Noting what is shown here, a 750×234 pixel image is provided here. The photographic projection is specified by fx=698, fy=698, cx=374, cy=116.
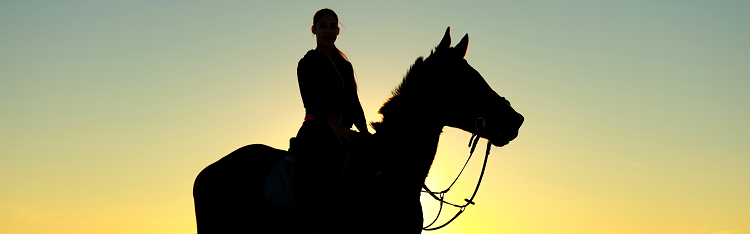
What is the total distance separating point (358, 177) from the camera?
752 centimetres

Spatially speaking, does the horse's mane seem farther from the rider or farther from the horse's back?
the horse's back

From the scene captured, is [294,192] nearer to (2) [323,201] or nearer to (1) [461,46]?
(2) [323,201]

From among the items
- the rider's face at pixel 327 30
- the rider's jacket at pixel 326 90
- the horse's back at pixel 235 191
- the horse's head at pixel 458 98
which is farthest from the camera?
the horse's back at pixel 235 191

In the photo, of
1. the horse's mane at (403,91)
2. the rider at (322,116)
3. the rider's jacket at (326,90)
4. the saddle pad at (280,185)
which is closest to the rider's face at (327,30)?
the rider at (322,116)

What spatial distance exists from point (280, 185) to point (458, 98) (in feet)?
7.61

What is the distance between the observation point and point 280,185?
8109 millimetres

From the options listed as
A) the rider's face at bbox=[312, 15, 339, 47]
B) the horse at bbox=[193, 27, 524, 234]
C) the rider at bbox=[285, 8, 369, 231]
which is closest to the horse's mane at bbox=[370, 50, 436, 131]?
the horse at bbox=[193, 27, 524, 234]

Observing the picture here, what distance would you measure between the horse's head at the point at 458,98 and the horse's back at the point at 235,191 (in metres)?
2.05

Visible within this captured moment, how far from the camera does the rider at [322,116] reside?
25.0 feet

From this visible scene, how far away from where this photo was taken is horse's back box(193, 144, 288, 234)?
28.0 feet

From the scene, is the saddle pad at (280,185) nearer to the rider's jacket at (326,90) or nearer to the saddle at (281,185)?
the saddle at (281,185)

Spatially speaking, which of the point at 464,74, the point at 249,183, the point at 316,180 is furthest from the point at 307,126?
the point at 464,74

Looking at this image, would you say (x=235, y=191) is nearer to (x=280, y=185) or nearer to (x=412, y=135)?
(x=280, y=185)

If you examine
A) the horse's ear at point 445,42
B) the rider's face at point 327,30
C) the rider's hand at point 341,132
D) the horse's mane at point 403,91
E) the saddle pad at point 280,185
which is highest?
the rider's face at point 327,30
